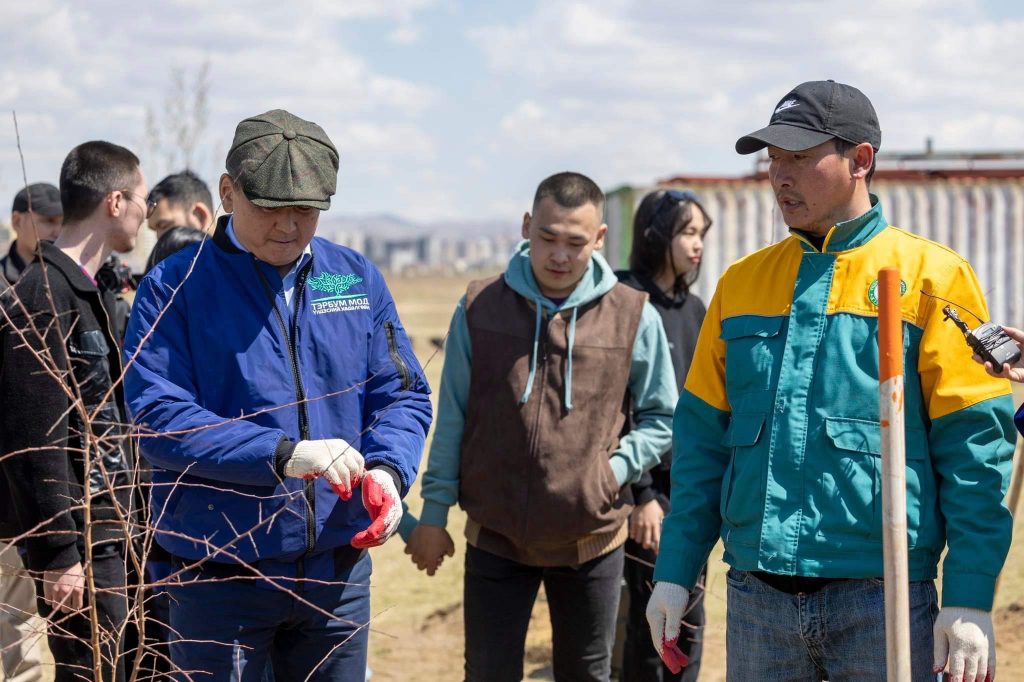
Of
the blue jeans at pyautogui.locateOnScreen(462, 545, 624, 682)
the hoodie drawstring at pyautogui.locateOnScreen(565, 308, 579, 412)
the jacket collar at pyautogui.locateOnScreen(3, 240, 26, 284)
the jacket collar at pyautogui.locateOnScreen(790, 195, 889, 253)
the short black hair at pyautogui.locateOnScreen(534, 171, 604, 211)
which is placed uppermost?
the short black hair at pyautogui.locateOnScreen(534, 171, 604, 211)

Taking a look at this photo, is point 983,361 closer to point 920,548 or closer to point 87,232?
point 920,548

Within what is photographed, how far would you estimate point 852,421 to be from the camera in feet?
7.98

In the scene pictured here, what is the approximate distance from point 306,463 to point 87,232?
1429 millimetres

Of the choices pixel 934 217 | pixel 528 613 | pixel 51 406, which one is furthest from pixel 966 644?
pixel 934 217

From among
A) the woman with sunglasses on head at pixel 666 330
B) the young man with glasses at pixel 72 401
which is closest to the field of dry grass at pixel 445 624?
the woman with sunglasses on head at pixel 666 330

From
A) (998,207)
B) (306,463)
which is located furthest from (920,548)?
(998,207)

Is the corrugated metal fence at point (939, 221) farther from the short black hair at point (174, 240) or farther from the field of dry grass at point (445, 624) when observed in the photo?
the short black hair at point (174, 240)

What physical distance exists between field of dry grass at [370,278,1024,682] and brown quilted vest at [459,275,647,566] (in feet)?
3.69

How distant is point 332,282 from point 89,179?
1119 mm

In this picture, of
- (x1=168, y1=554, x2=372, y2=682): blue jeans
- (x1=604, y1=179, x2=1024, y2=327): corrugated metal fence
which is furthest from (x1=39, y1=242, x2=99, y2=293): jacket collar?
(x1=604, y1=179, x2=1024, y2=327): corrugated metal fence

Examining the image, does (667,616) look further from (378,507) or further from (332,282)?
(332,282)

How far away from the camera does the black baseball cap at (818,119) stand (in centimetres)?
249

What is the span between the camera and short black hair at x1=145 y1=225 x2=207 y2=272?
410 centimetres

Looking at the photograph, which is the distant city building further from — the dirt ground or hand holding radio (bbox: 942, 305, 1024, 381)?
hand holding radio (bbox: 942, 305, 1024, 381)
